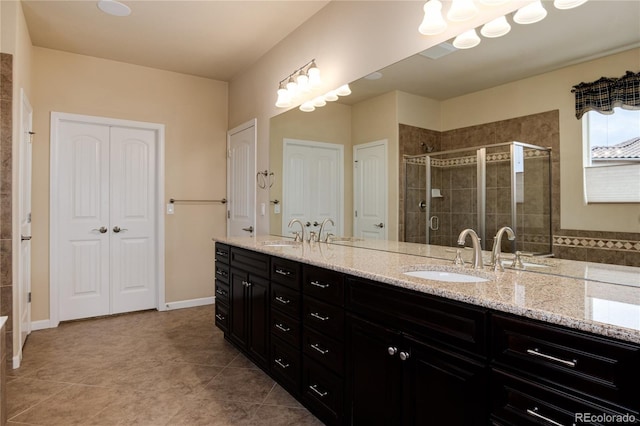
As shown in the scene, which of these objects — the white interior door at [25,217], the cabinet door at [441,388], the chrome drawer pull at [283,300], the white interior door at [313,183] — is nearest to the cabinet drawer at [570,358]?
the cabinet door at [441,388]

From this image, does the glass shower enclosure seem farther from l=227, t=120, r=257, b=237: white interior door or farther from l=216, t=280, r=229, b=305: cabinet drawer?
l=227, t=120, r=257, b=237: white interior door

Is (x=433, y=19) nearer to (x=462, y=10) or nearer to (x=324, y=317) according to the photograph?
(x=462, y=10)

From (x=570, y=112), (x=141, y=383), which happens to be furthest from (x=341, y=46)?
(x=141, y=383)

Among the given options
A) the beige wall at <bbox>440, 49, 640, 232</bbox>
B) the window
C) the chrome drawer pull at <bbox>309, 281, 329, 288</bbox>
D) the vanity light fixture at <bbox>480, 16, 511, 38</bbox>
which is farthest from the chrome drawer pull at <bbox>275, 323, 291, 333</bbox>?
the vanity light fixture at <bbox>480, 16, 511, 38</bbox>

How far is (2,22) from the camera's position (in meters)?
2.63

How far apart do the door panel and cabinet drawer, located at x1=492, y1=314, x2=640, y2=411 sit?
157 inches

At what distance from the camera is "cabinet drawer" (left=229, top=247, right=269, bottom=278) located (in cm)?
244

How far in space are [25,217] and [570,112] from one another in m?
3.86

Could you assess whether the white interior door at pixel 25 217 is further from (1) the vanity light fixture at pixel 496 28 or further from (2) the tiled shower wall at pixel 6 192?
(1) the vanity light fixture at pixel 496 28

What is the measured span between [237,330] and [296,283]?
102 cm

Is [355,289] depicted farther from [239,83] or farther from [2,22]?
[239,83]

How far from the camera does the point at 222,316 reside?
3.14 meters

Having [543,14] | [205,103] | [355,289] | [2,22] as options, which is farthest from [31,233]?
[543,14]

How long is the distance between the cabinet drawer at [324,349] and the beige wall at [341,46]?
64.9 inches
